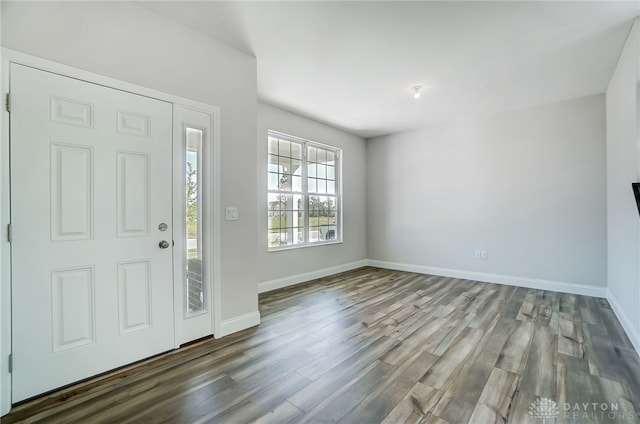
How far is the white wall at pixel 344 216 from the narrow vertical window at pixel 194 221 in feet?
5.01

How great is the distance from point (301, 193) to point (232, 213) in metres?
2.11

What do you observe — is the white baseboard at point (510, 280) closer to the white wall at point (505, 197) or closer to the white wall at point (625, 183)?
the white wall at point (505, 197)

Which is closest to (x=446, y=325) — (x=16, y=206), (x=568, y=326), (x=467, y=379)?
(x=467, y=379)

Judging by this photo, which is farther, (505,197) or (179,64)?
(505,197)

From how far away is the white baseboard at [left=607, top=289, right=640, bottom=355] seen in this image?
2.29 metres

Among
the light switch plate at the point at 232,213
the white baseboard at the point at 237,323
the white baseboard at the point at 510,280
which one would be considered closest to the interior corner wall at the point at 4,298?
the white baseboard at the point at 237,323

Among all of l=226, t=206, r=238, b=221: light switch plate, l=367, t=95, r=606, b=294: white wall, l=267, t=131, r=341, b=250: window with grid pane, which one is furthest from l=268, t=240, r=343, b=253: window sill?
l=226, t=206, r=238, b=221: light switch plate

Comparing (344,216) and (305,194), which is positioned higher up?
(305,194)

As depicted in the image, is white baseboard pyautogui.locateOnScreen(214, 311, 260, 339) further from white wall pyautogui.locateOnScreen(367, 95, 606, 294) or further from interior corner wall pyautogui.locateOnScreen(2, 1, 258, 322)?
white wall pyautogui.locateOnScreen(367, 95, 606, 294)

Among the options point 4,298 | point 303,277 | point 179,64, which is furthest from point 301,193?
point 4,298

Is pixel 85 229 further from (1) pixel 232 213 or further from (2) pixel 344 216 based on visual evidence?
(2) pixel 344 216

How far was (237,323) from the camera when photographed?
2676 mm

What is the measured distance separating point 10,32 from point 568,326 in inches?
195

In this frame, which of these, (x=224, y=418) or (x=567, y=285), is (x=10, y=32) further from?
(x=567, y=285)
